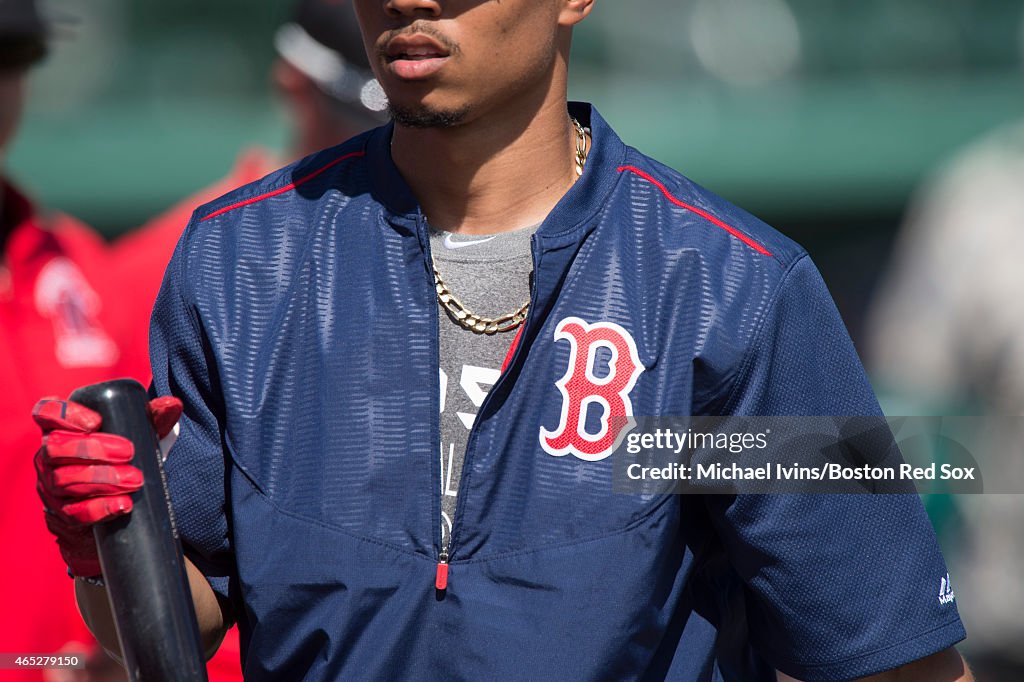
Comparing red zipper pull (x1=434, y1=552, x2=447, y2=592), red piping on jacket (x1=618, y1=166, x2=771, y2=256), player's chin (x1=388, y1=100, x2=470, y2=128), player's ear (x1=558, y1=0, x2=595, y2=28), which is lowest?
red zipper pull (x1=434, y1=552, x2=447, y2=592)

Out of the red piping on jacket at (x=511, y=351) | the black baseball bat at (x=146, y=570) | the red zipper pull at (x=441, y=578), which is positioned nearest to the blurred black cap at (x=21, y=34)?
the black baseball bat at (x=146, y=570)

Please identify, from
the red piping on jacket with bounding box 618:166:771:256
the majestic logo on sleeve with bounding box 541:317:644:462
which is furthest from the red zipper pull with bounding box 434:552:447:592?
the red piping on jacket with bounding box 618:166:771:256

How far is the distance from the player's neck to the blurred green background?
5.50 meters

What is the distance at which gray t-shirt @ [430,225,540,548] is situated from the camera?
2020mm

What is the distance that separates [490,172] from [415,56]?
0.22 m

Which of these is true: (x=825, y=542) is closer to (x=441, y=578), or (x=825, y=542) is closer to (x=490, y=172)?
(x=441, y=578)

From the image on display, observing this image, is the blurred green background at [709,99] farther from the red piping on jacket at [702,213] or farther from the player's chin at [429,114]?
the player's chin at [429,114]

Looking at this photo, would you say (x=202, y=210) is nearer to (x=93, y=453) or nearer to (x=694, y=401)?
(x=93, y=453)

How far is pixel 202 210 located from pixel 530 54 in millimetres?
565

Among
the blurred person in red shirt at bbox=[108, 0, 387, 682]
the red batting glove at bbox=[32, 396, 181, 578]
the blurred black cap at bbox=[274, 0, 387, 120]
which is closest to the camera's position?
the red batting glove at bbox=[32, 396, 181, 578]

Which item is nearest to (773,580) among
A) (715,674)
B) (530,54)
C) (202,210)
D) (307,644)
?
(715,674)

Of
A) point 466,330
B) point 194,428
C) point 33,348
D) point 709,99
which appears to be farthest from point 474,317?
point 709,99

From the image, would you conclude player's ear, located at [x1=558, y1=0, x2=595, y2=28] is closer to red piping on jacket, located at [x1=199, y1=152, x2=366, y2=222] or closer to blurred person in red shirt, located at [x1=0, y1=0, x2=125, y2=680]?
red piping on jacket, located at [x1=199, y1=152, x2=366, y2=222]

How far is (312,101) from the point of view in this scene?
426 centimetres
